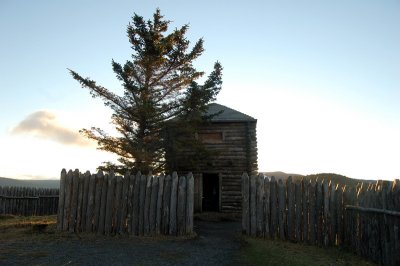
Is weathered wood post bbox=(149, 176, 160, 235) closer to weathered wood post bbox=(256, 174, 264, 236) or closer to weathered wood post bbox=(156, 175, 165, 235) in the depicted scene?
weathered wood post bbox=(156, 175, 165, 235)

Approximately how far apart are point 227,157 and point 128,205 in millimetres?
9492

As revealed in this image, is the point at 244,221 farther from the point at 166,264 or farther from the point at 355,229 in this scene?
the point at 166,264

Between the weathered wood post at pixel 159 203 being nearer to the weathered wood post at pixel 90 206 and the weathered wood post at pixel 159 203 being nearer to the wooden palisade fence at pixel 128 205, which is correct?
the wooden palisade fence at pixel 128 205

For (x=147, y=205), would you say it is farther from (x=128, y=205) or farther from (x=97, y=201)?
(x=97, y=201)

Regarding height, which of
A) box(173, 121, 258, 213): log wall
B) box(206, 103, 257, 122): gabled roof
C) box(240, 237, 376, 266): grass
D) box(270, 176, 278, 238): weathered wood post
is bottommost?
box(240, 237, 376, 266): grass

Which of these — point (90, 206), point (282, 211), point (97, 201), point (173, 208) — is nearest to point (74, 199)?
point (90, 206)

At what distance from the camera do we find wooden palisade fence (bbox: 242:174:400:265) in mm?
8430

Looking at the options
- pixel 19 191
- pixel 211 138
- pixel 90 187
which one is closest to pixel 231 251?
pixel 90 187

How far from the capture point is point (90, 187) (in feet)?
38.5

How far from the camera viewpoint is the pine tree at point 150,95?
15.8m

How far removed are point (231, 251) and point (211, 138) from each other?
11715 mm

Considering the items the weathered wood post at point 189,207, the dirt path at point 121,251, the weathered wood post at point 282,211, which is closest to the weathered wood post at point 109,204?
the dirt path at point 121,251

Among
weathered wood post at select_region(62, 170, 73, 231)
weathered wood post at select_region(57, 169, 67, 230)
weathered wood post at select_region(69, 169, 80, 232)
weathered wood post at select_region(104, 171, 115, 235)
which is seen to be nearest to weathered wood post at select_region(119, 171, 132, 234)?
weathered wood post at select_region(104, 171, 115, 235)

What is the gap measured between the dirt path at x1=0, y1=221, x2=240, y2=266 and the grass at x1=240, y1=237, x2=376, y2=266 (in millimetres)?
398
